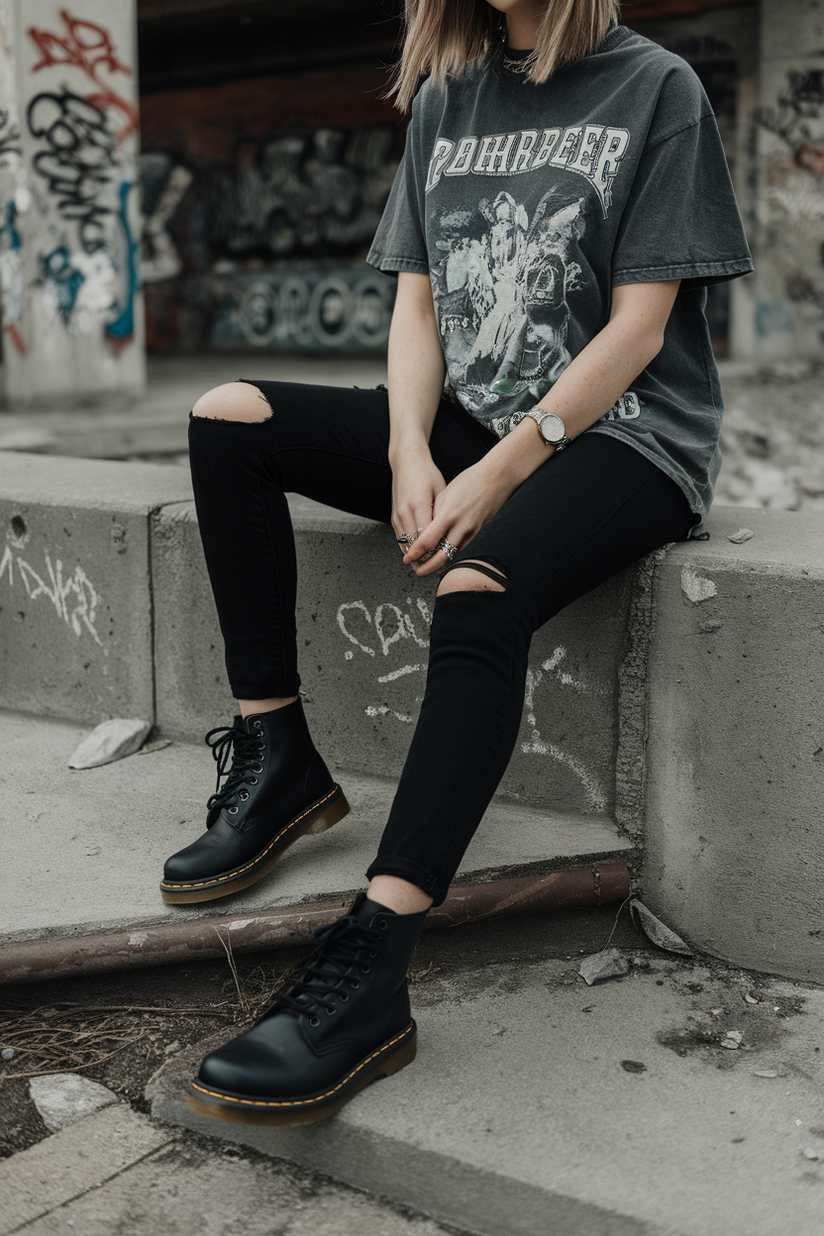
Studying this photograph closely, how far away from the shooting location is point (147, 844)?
7.66 ft

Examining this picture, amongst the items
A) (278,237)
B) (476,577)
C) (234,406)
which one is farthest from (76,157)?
(476,577)

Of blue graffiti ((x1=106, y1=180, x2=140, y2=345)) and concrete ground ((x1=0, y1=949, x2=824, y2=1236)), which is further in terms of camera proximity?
blue graffiti ((x1=106, y1=180, x2=140, y2=345))

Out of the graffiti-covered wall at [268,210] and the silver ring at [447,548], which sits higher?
the graffiti-covered wall at [268,210]

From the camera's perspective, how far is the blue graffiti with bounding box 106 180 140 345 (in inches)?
348

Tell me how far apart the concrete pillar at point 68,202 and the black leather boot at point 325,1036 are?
7844 millimetres

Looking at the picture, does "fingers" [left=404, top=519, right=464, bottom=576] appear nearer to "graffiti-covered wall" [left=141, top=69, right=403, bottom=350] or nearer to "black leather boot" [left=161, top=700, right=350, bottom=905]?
"black leather boot" [left=161, top=700, right=350, bottom=905]

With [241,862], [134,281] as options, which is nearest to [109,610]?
[241,862]

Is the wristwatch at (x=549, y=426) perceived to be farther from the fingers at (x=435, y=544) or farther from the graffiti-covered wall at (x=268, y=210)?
the graffiti-covered wall at (x=268, y=210)

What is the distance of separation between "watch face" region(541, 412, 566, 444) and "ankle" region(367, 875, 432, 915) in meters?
0.78

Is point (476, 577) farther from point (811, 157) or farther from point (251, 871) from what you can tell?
point (811, 157)

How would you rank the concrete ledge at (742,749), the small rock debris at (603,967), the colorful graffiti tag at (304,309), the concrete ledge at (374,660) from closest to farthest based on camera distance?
the concrete ledge at (742,749) < the small rock debris at (603,967) < the concrete ledge at (374,660) < the colorful graffiti tag at (304,309)

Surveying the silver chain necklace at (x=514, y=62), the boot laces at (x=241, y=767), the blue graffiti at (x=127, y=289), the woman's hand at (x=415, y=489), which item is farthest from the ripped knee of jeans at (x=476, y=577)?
the blue graffiti at (x=127, y=289)

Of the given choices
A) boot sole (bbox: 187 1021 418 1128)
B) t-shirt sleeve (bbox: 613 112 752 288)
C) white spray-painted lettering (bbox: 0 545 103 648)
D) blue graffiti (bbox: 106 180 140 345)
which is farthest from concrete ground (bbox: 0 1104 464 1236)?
blue graffiti (bbox: 106 180 140 345)

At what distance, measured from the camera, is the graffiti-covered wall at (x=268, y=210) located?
14.4 metres
